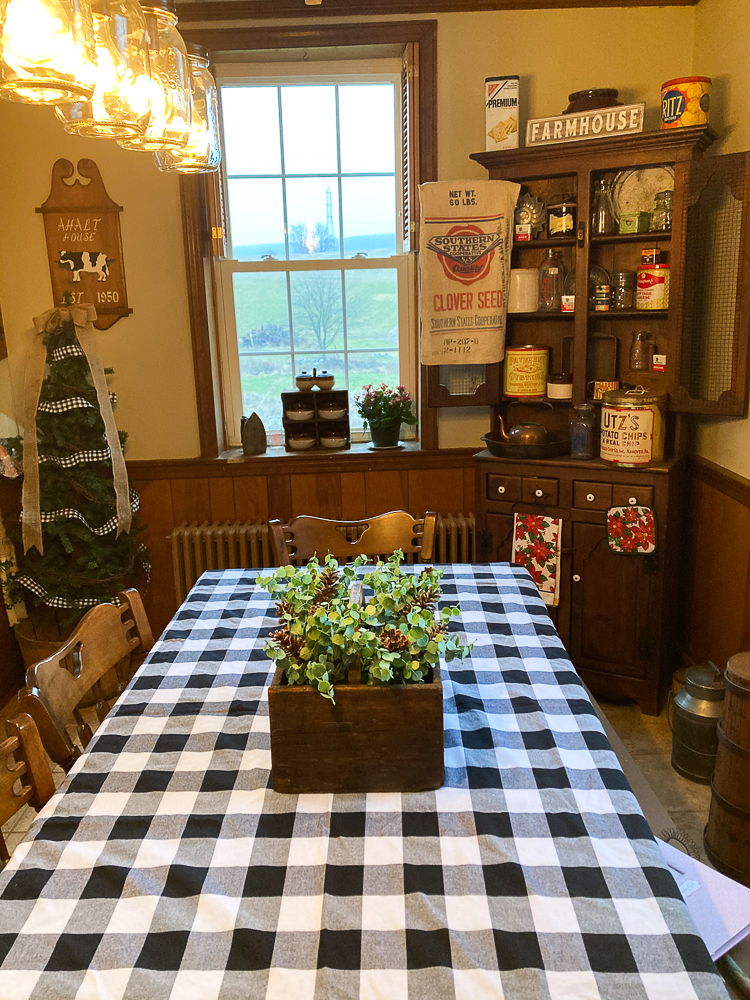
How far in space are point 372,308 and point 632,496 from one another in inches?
58.0

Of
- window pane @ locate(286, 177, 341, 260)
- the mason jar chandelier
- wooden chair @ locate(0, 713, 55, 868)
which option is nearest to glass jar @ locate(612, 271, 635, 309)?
window pane @ locate(286, 177, 341, 260)

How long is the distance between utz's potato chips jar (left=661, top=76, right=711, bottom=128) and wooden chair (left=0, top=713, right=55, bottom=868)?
2.77m

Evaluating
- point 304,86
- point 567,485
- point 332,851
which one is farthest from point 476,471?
point 332,851

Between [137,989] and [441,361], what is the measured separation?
8.63ft

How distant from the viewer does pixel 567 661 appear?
162 cm

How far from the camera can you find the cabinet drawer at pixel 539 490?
3010 mm

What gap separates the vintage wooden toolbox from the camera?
3.98ft

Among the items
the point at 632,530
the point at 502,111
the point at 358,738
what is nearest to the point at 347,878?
the point at 358,738

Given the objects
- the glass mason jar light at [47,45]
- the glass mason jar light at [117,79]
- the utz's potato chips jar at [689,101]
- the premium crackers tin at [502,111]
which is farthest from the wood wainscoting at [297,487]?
the glass mason jar light at [47,45]

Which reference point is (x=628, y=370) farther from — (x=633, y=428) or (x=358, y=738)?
(x=358, y=738)

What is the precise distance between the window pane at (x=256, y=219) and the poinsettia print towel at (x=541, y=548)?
5.37 ft

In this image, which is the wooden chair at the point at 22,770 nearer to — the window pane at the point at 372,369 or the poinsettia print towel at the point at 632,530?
the poinsettia print towel at the point at 632,530

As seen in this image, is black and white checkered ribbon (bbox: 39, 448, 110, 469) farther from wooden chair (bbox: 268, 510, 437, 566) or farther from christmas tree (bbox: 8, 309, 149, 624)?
wooden chair (bbox: 268, 510, 437, 566)

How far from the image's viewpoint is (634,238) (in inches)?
115
